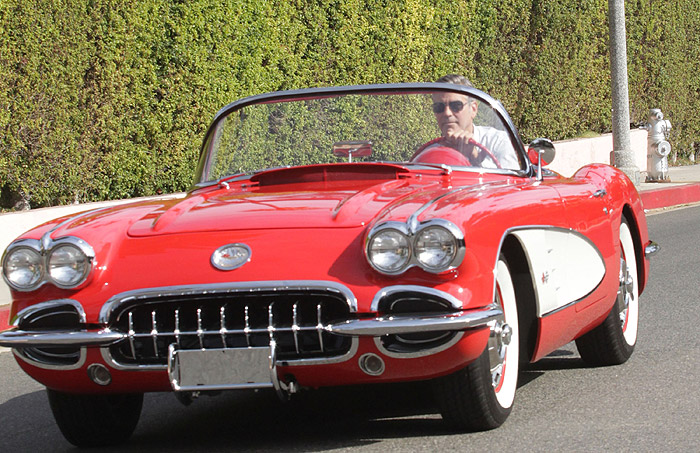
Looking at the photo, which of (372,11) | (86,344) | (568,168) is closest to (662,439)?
(86,344)

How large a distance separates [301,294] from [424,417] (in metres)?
0.96

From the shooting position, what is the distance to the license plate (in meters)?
4.11

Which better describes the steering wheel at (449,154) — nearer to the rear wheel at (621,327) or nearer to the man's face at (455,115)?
the man's face at (455,115)

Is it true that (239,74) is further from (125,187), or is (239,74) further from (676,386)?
(676,386)

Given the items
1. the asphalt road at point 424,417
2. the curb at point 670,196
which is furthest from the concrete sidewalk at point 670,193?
the asphalt road at point 424,417

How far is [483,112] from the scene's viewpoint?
5711mm

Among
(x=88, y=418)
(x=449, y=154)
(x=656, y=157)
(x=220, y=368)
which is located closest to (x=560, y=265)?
(x=449, y=154)

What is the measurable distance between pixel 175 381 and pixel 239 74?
408 inches

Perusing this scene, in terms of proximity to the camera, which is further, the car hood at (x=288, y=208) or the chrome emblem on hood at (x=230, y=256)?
→ the car hood at (x=288, y=208)

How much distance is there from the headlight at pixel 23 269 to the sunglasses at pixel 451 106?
210cm

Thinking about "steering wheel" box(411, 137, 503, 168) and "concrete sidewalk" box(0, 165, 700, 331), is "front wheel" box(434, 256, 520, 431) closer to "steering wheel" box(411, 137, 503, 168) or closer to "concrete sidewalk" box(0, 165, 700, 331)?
"steering wheel" box(411, 137, 503, 168)

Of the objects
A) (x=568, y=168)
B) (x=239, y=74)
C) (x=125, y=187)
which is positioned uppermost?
(x=239, y=74)

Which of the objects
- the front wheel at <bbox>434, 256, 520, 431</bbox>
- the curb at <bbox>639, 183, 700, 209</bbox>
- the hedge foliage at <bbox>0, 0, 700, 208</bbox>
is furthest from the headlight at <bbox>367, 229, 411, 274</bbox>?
the curb at <bbox>639, 183, 700, 209</bbox>

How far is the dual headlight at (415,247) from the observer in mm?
4125
